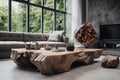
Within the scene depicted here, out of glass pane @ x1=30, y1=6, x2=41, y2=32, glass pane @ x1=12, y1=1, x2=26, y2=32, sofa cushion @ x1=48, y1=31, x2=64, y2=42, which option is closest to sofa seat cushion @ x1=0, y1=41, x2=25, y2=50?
glass pane @ x1=12, y1=1, x2=26, y2=32

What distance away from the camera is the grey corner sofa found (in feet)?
15.0

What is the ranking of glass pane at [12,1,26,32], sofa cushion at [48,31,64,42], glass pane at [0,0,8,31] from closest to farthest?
glass pane at [0,0,8,31] < glass pane at [12,1,26,32] < sofa cushion at [48,31,64,42]

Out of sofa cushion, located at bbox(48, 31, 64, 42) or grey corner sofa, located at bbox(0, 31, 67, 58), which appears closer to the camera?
grey corner sofa, located at bbox(0, 31, 67, 58)

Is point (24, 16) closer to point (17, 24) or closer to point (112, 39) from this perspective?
point (17, 24)

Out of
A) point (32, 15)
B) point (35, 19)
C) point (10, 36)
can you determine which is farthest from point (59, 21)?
point (10, 36)

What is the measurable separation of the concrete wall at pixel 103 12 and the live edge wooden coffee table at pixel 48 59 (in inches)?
141

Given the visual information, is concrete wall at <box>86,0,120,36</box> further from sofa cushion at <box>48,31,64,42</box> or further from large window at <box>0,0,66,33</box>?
sofa cushion at <box>48,31,64,42</box>

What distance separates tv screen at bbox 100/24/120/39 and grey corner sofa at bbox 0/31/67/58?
171cm

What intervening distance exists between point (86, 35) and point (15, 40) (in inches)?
104

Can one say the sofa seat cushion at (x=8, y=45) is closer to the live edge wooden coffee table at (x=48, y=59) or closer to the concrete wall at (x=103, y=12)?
the live edge wooden coffee table at (x=48, y=59)

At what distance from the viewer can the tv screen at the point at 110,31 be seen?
21.6 feet

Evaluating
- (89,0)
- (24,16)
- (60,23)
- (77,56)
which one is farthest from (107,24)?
(77,56)

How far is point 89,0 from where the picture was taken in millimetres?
7520

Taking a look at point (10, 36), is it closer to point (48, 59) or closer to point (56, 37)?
point (56, 37)
